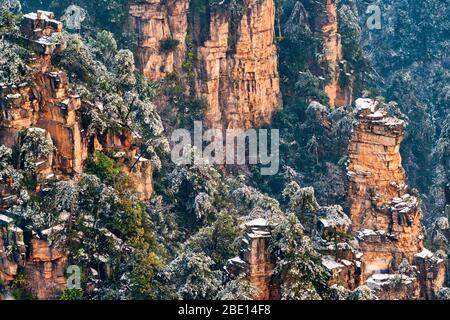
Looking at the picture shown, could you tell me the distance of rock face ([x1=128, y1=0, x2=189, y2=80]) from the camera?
77562mm

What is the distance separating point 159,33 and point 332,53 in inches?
445

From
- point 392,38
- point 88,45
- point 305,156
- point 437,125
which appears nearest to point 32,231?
point 88,45

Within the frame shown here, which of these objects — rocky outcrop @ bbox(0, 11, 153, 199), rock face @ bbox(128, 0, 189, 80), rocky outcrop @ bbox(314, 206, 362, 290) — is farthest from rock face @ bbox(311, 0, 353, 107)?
rocky outcrop @ bbox(0, 11, 153, 199)

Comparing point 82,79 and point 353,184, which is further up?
point 82,79

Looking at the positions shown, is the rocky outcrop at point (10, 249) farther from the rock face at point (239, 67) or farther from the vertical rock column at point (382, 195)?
the rock face at point (239, 67)

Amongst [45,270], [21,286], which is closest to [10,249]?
[21,286]

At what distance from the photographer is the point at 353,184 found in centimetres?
6994

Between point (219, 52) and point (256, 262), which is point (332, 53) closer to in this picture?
point (219, 52)

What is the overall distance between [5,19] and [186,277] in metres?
12.2

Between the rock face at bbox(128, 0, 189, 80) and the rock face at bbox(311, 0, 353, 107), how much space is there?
8893 mm

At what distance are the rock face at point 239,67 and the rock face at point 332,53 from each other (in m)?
4.03

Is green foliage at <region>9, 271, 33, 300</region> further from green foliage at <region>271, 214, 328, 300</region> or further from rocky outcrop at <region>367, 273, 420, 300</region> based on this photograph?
rocky outcrop at <region>367, 273, 420, 300</region>

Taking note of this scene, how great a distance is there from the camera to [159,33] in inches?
3073
